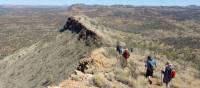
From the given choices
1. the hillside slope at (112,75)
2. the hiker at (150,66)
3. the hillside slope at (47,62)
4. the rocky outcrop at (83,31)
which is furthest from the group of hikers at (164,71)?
the rocky outcrop at (83,31)

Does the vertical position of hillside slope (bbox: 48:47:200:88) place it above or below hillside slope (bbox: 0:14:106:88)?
above

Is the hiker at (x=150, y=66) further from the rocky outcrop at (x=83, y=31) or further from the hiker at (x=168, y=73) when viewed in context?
the rocky outcrop at (x=83, y=31)

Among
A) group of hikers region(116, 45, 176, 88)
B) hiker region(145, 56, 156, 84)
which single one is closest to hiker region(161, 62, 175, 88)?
group of hikers region(116, 45, 176, 88)

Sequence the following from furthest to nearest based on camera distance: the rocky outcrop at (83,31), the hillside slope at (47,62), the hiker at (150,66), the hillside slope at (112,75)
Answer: the rocky outcrop at (83,31) < the hillside slope at (47,62) < the hiker at (150,66) < the hillside slope at (112,75)

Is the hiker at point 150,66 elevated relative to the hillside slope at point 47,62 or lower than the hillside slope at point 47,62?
elevated

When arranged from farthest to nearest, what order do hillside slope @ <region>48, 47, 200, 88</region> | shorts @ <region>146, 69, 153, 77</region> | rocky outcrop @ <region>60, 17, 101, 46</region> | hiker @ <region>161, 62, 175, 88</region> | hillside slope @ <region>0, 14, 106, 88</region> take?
rocky outcrop @ <region>60, 17, 101, 46</region>
hillside slope @ <region>0, 14, 106, 88</region>
shorts @ <region>146, 69, 153, 77</region>
hiker @ <region>161, 62, 175, 88</region>
hillside slope @ <region>48, 47, 200, 88</region>

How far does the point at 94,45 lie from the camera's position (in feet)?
81.5

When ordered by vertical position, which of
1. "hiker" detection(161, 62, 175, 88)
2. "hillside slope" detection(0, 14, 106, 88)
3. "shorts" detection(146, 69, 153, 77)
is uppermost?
"hiker" detection(161, 62, 175, 88)

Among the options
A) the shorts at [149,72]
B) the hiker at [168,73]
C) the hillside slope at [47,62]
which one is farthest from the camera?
the hillside slope at [47,62]

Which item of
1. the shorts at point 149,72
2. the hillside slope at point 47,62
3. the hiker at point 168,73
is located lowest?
the hillside slope at point 47,62

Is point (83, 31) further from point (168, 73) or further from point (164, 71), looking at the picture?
point (168, 73)

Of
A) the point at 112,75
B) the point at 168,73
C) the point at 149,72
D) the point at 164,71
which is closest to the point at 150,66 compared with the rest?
the point at 149,72

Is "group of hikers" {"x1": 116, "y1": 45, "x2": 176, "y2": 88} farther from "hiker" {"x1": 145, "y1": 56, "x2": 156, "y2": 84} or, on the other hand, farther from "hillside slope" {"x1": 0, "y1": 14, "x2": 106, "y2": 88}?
"hillside slope" {"x1": 0, "y1": 14, "x2": 106, "y2": 88}

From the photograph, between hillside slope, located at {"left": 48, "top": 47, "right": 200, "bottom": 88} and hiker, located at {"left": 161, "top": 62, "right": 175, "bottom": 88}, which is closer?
hillside slope, located at {"left": 48, "top": 47, "right": 200, "bottom": 88}
